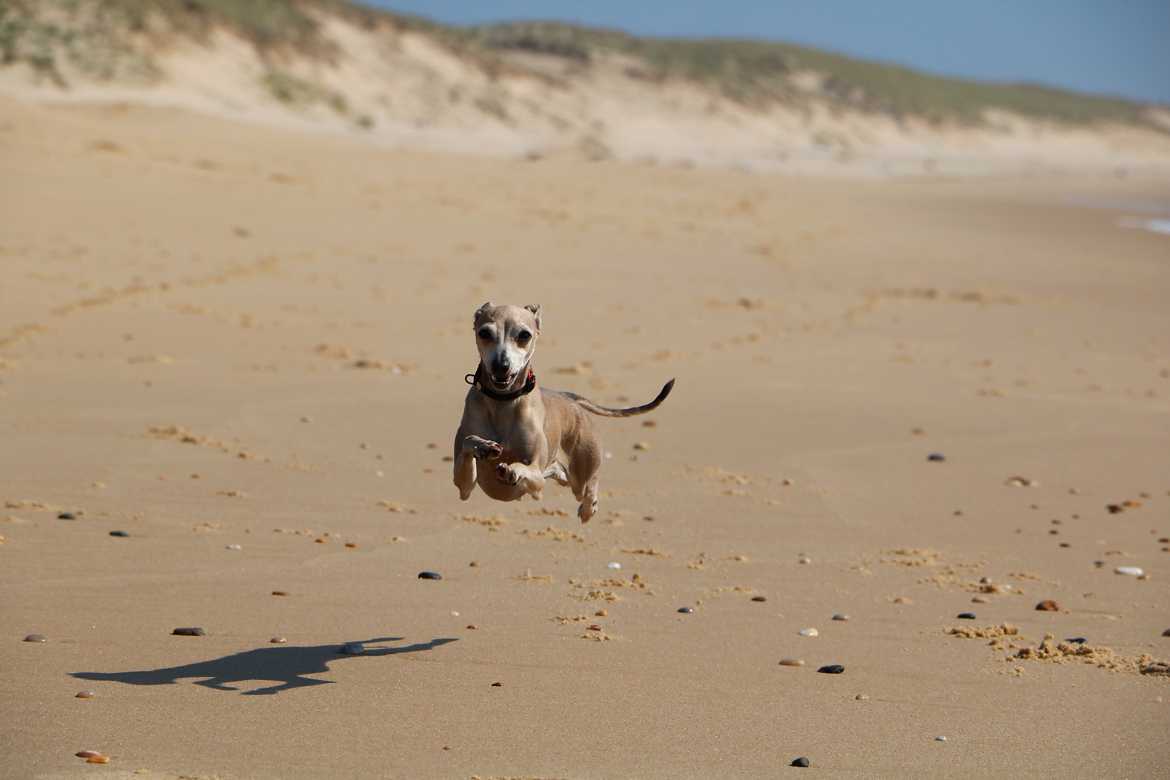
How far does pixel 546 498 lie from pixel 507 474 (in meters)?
3.48

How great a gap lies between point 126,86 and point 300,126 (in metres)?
3.71

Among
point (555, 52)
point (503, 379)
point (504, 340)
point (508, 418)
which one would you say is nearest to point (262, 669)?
point (508, 418)

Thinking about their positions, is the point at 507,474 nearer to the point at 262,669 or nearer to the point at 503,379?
the point at 503,379

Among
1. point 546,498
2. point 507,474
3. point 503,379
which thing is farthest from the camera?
point 546,498

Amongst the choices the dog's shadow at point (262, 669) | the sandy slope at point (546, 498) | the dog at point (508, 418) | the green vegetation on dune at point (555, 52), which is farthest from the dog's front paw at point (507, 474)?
the green vegetation on dune at point (555, 52)

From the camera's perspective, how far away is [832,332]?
56.1 feet

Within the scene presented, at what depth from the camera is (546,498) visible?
9977mm

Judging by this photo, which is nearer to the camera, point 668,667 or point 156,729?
point 156,729

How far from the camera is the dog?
6.37m

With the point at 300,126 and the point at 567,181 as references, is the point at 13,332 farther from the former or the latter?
the point at 300,126

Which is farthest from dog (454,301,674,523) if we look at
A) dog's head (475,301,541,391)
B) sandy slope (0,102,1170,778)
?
sandy slope (0,102,1170,778)

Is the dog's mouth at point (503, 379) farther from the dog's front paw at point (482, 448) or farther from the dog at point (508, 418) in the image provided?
the dog's front paw at point (482, 448)

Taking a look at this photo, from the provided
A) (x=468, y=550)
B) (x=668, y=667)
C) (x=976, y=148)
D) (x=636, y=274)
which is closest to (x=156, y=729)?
(x=668, y=667)

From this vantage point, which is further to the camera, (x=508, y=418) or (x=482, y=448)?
(x=508, y=418)
